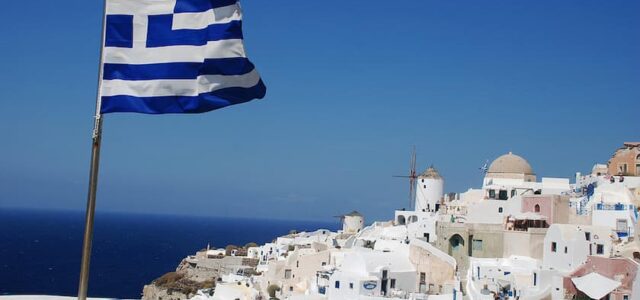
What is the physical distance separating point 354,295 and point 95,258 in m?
76.4

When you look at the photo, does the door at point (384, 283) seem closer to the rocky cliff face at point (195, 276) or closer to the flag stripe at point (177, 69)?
the rocky cliff face at point (195, 276)

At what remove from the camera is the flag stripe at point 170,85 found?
6.54 m

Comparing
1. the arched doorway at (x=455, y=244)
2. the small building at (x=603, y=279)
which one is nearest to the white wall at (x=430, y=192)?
the arched doorway at (x=455, y=244)

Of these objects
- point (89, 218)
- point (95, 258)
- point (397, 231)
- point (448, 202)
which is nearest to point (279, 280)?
point (397, 231)

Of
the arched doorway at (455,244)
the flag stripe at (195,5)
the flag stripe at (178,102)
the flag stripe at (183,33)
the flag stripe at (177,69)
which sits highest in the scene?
the flag stripe at (195,5)

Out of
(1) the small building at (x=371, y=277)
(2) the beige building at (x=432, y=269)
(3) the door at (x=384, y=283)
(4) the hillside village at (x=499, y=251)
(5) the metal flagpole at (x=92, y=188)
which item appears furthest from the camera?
(2) the beige building at (x=432, y=269)

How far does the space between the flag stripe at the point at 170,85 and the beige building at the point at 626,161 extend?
35252mm

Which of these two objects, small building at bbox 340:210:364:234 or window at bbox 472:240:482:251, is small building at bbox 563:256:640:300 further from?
small building at bbox 340:210:364:234

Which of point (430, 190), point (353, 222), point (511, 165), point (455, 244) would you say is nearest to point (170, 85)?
point (455, 244)

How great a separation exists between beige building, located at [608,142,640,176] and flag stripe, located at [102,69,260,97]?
35252 mm

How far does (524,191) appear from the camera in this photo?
38.6 m

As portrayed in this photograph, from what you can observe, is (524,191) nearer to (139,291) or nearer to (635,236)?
(635,236)

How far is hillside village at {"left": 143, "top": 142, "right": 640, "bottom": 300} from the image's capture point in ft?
86.7

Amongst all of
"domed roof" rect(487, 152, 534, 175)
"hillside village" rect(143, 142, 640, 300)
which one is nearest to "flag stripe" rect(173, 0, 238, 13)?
"hillside village" rect(143, 142, 640, 300)
